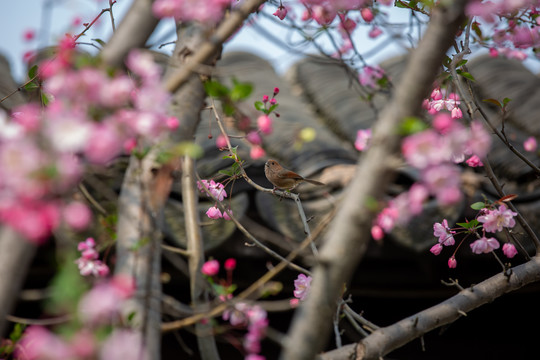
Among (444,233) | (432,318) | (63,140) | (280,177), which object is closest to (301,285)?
(432,318)

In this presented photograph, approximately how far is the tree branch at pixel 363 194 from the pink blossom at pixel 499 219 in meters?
1.05

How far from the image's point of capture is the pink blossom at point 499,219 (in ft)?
6.17

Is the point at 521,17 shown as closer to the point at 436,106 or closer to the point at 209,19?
the point at 436,106

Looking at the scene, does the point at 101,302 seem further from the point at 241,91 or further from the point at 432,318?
the point at 432,318

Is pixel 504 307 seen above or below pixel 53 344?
above

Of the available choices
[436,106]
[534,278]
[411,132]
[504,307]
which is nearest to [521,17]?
[436,106]

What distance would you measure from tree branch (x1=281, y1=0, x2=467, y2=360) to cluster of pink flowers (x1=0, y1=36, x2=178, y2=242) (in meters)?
0.38

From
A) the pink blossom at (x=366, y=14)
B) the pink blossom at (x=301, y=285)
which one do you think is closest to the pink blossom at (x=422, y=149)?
the pink blossom at (x=301, y=285)

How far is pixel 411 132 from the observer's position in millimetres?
938

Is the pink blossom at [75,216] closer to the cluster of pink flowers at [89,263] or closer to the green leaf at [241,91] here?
the green leaf at [241,91]

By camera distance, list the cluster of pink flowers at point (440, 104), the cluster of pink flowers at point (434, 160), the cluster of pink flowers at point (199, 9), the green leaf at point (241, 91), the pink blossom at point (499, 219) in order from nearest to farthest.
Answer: the cluster of pink flowers at point (434, 160) < the green leaf at point (241, 91) < the cluster of pink flowers at point (199, 9) < the pink blossom at point (499, 219) < the cluster of pink flowers at point (440, 104)

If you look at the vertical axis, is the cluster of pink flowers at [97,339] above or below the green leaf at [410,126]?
below

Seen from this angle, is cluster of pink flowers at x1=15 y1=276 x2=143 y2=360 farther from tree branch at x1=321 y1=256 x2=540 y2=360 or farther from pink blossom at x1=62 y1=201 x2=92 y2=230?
tree branch at x1=321 y1=256 x2=540 y2=360

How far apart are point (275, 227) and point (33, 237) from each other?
1.55 metres
